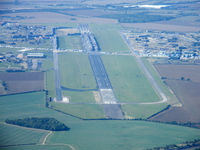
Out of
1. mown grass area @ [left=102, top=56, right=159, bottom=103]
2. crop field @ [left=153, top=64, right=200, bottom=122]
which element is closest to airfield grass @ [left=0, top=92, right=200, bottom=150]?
crop field @ [left=153, top=64, right=200, bottom=122]

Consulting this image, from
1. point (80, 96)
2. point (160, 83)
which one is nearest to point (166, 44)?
point (160, 83)

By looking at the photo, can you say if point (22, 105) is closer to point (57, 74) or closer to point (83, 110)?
point (83, 110)

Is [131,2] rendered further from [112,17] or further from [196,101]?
[196,101]

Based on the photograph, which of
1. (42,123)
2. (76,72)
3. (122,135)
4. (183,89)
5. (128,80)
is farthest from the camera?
(76,72)

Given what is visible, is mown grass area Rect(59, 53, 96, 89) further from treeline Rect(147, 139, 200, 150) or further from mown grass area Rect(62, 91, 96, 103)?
treeline Rect(147, 139, 200, 150)

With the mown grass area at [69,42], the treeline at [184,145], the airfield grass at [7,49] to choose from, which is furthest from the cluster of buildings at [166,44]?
the treeline at [184,145]

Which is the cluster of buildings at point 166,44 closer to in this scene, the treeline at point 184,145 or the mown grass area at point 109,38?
the mown grass area at point 109,38
